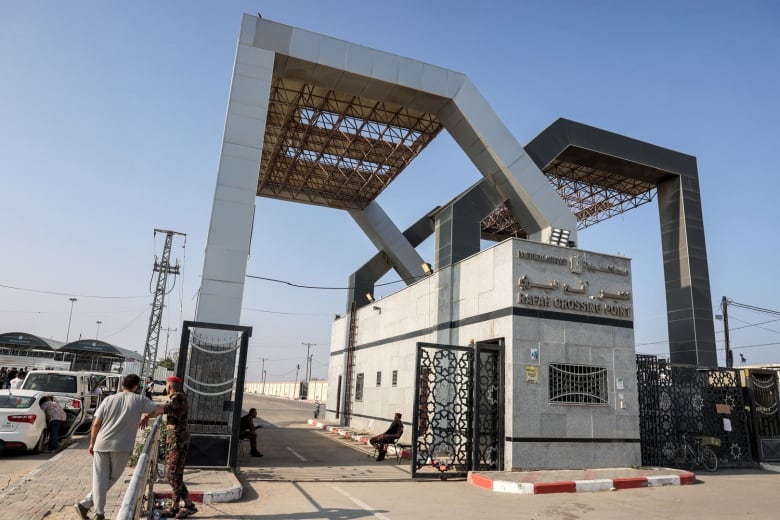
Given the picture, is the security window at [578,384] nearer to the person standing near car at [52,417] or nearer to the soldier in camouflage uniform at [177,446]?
the soldier in camouflage uniform at [177,446]

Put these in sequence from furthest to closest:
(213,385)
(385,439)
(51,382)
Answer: (51,382), (385,439), (213,385)

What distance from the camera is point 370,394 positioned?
20281mm

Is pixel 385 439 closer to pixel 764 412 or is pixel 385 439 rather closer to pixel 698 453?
pixel 698 453

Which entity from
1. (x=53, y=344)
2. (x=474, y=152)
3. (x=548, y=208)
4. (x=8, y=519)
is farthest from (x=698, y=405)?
(x=53, y=344)

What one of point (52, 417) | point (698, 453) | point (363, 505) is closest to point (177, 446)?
point (363, 505)

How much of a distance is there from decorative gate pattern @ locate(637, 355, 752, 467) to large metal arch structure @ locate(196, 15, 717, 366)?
6.87ft

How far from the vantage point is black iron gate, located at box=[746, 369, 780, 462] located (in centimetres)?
1506

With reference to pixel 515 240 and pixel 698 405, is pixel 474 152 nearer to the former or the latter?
pixel 515 240

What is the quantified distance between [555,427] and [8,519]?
10.0 m

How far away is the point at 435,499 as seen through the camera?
356 inches

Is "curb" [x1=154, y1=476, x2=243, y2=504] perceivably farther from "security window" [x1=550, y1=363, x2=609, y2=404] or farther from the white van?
the white van

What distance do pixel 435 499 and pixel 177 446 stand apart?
434cm

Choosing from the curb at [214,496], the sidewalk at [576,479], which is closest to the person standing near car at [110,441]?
the curb at [214,496]

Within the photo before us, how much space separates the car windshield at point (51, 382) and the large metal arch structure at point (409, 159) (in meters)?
6.98
